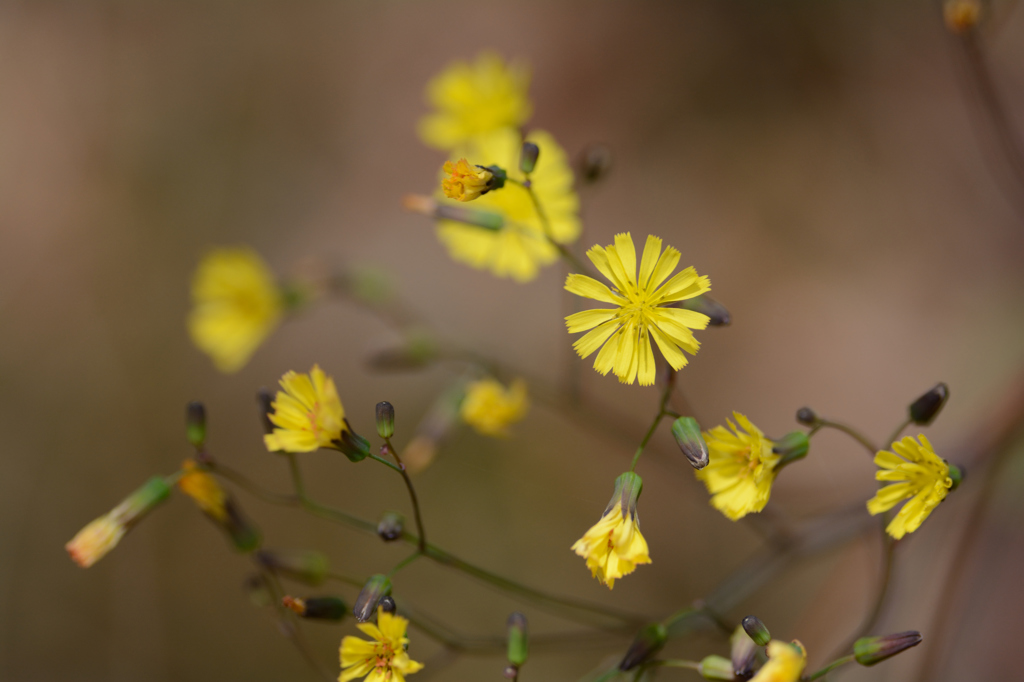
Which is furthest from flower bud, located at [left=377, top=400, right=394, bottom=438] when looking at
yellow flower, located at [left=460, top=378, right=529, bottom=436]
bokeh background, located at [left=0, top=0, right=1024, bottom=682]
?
bokeh background, located at [left=0, top=0, right=1024, bottom=682]

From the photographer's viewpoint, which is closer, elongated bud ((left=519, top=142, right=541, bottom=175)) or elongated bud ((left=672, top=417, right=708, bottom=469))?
elongated bud ((left=672, top=417, right=708, bottom=469))

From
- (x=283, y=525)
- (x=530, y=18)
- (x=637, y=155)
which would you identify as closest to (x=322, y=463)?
(x=283, y=525)

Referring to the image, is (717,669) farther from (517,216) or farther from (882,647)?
(517,216)

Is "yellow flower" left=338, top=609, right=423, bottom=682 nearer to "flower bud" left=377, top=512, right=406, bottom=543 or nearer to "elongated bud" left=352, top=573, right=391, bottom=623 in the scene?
"elongated bud" left=352, top=573, right=391, bottom=623

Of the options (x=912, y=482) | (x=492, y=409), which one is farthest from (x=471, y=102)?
(x=912, y=482)

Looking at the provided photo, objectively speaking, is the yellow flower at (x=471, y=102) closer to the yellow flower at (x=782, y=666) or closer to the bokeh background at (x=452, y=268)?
the bokeh background at (x=452, y=268)
